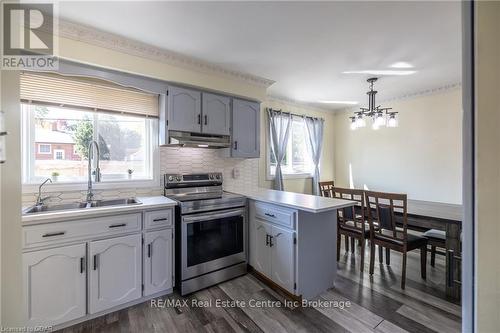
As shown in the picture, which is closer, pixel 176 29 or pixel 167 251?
pixel 176 29

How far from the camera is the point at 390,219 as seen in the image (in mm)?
2416

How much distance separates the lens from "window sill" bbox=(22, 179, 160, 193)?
2.08 meters

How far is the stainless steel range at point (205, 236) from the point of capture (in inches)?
91.1

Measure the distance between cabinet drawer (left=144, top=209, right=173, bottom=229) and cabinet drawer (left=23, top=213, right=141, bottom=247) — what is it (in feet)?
0.23

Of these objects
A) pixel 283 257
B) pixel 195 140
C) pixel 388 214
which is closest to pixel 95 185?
pixel 195 140

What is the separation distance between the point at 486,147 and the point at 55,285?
107 inches

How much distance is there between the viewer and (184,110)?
8.71 ft

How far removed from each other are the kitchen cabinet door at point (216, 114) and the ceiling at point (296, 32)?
414mm

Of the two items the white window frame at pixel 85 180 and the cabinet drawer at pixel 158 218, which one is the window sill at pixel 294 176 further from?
the cabinet drawer at pixel 158 218

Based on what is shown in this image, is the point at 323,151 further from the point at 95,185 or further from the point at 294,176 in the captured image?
the point at 95,185

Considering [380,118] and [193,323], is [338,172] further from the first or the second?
[193,323]

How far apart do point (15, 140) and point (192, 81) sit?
2.00 m

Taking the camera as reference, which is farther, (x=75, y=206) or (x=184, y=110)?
(x=184, y=110)

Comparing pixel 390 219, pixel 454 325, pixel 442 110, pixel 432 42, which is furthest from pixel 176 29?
pixel 442 110
